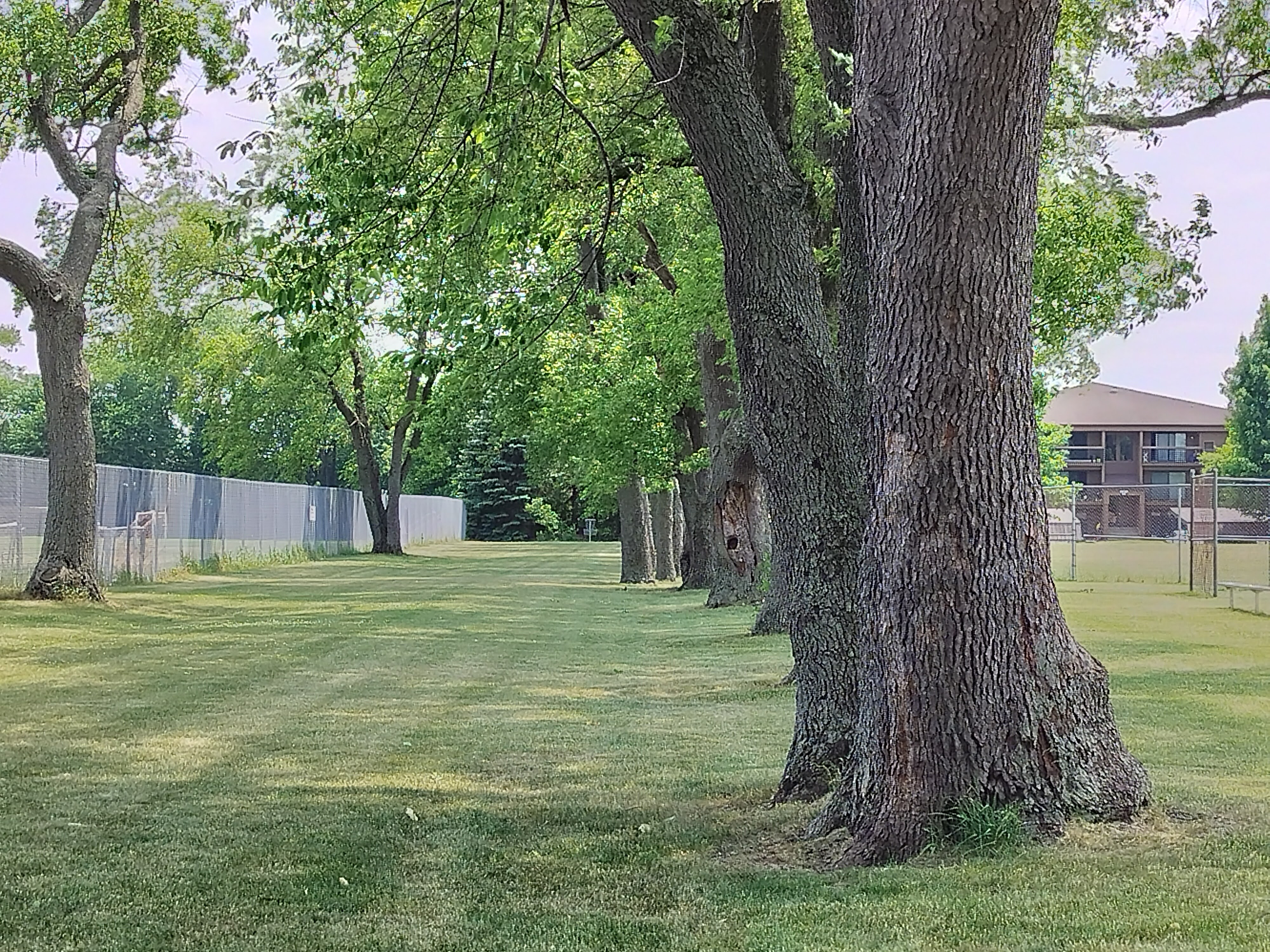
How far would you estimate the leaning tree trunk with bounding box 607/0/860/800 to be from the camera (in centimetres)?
688

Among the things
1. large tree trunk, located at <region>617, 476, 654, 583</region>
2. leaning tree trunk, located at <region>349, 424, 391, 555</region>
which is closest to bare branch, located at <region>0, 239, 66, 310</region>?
large tree trunk, located at <region>617, 476, 654, 583</region>

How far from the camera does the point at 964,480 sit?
5.44m

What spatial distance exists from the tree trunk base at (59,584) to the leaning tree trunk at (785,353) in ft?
55.3

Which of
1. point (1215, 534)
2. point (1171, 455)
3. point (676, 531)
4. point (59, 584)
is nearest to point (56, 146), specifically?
point (59, 584)

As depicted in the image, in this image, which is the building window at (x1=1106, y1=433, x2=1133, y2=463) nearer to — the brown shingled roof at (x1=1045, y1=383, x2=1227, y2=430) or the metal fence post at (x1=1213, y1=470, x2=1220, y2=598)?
the brown shingled roof at (x1=1045, y1=383, x2=1227, y2=430)

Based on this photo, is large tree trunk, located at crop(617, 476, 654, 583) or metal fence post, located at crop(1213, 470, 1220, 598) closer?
metal fence post, located at crop(1213, 470, 1220, 598)

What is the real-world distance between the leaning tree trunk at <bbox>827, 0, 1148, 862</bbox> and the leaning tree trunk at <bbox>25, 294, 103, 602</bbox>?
18.2 m

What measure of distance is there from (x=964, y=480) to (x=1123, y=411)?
63689 mm

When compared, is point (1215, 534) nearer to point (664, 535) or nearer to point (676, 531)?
point (664, 535)

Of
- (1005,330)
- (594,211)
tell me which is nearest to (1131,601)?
(594,211)

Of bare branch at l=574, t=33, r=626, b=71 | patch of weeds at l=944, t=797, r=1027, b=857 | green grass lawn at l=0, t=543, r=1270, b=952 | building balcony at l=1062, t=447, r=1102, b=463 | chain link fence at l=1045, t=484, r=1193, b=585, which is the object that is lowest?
green grass lawn at l=0, t=543, r=1270, b=952

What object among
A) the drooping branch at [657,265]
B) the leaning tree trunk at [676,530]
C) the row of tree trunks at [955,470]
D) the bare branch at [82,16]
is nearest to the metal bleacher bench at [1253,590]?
the drooping branch at [657,265]

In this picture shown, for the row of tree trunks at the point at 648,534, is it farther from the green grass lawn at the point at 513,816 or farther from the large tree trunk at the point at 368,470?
the green grass lawn at the point at 513,816

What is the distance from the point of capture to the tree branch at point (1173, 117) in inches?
674
